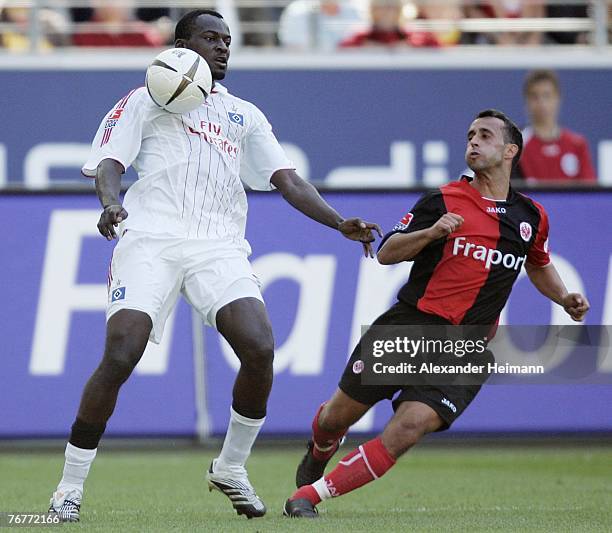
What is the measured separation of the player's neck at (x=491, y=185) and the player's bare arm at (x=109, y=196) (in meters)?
1.81

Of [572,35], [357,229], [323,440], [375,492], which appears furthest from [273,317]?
[572,35]

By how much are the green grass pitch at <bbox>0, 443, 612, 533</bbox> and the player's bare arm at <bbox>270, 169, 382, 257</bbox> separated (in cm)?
135

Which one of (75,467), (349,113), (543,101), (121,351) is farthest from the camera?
(349,113)

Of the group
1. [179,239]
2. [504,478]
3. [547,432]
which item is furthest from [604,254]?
[179,239]

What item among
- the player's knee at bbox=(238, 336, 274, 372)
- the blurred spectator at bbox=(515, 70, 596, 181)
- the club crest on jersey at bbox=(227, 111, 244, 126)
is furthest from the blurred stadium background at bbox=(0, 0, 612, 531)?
the club crest on jersey at bbox=(227, 111, 244, 126)

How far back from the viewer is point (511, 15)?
49.9ft

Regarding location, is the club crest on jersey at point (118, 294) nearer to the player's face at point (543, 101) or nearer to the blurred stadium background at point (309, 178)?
the blurred stadium background at point (309, 178)

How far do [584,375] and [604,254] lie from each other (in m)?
1.58

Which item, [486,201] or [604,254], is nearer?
[486,201]

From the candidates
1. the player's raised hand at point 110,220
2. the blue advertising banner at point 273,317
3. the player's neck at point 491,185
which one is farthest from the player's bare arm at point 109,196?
the blue advertising banner at point 273,317

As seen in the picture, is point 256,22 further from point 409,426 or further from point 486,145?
point 409,426

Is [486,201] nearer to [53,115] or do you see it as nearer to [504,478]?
[504,478]

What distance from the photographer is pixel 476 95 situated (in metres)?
14.7

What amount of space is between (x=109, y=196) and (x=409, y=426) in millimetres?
1770
